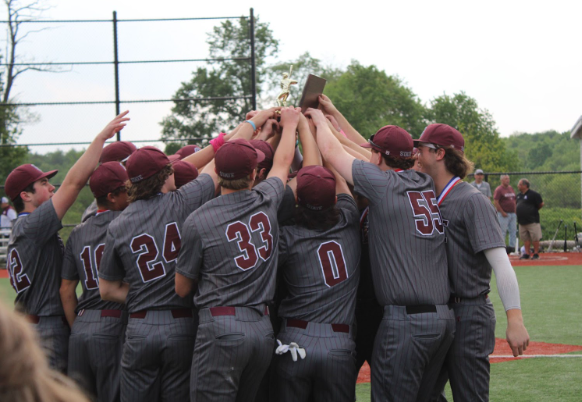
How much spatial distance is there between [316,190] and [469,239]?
1021mm

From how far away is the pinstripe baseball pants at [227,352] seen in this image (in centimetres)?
324

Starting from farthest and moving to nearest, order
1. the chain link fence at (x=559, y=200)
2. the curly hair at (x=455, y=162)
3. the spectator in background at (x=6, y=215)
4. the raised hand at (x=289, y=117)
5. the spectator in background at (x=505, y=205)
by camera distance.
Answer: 1. the chain link fence at (x=559, y=200)
2. the spectator in background at (x=6, y=215)
3. the spectator in background at (x=505, y=205)
4. the raised hand at (x=289, y=117)
5. the curly hair at (x=455, y=162)

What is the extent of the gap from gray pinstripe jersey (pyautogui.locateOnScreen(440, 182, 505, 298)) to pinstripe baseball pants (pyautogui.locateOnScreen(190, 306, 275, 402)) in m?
1.29

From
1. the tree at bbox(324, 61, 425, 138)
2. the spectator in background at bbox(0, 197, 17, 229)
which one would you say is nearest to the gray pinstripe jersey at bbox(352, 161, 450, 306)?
the spectator in background at bbox(0, 197, 17, 229)

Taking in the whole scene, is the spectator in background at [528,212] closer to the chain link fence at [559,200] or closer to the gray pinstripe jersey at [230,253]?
the chain link fence at [559,200]

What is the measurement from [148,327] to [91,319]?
2.26ft

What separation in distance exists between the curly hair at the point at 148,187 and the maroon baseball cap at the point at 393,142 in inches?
54.8

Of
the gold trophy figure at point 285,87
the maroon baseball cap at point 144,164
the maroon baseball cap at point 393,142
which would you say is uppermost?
the gold trophy figure at point 285,87

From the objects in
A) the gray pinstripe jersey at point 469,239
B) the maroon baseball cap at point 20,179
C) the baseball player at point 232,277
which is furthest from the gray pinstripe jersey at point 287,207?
the maroon baseball cap at point 20,179

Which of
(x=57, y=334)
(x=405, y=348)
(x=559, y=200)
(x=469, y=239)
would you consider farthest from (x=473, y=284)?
(x=559, y=200)

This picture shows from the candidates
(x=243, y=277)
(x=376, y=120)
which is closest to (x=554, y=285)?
(x=243, y=277)

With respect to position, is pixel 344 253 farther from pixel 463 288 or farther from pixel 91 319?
pixel 91 319

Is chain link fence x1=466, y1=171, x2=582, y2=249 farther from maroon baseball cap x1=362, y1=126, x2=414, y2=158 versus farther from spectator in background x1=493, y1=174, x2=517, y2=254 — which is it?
maroon baseball cap x1=362, y1=126, x2=414, y2=158

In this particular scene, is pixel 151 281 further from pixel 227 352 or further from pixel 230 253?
pixel 227 352
